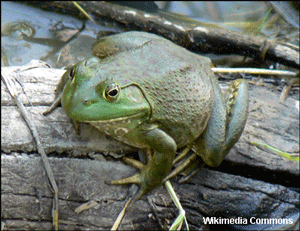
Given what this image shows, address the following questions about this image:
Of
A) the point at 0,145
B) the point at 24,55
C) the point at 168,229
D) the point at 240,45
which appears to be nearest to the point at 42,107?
the point at 0,145

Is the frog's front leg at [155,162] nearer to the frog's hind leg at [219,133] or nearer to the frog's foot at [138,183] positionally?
the frog's foot at [138,183]

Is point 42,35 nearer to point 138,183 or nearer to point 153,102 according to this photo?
point 153,102

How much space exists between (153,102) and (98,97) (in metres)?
0.37

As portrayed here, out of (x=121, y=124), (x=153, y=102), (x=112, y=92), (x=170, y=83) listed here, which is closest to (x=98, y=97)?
(x=112, y=92)

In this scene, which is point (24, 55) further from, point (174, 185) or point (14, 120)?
point (174, 185)

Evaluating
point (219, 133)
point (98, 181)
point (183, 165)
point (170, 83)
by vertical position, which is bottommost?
point (98, 181)

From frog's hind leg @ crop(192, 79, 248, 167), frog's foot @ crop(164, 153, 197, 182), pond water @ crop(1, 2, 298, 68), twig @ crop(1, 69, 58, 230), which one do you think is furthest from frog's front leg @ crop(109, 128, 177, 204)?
pond water @ crop(1, 2, 298, 68)

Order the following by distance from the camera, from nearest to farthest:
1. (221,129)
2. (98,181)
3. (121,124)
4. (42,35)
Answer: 1. (121,124)
2. (98,181)
3. (221,129)
4. (42,35)

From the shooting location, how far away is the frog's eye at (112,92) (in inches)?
69.5

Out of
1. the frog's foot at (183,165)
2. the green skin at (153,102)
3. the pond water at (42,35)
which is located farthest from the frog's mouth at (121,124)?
the pond water at (42,35)

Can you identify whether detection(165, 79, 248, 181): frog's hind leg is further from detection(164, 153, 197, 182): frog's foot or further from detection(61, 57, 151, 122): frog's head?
detection(61, 57, 151, 122): frog's head

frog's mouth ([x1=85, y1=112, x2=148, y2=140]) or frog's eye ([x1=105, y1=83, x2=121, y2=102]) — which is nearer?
frog's eye ([x1=105, y1=83, x2=121, y2=102])

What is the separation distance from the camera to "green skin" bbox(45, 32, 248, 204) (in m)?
1.82

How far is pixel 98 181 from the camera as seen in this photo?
2.08 meters
